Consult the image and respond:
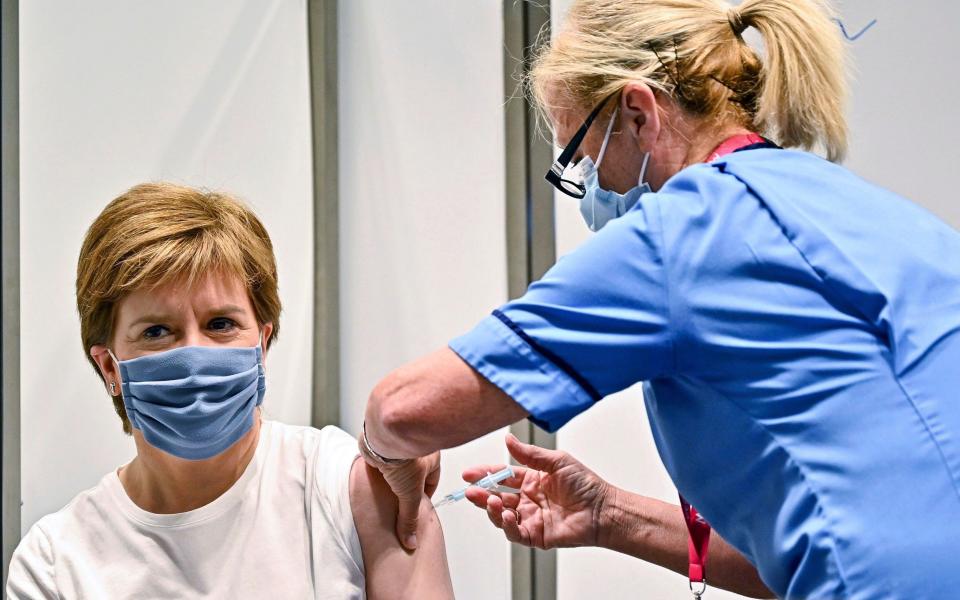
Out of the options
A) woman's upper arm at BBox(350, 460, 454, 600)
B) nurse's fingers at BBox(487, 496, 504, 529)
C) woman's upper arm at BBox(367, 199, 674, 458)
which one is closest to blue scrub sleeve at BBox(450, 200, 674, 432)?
woman's upper arm at BBox(367, 199, 674, 458)

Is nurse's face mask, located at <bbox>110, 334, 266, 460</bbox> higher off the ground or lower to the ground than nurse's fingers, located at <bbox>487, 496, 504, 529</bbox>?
higher

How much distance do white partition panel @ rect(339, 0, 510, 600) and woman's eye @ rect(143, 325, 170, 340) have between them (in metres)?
0.91

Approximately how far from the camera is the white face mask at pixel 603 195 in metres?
1.25

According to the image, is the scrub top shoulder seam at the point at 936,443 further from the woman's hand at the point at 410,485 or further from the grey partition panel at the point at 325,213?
the grey partition panel at the point at 325,213

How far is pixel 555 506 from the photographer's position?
1575 mm

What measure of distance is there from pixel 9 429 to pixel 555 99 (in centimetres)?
143

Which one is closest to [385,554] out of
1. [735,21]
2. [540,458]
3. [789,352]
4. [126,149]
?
[540,458]

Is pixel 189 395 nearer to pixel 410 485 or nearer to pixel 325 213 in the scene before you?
A: pixel 410 485

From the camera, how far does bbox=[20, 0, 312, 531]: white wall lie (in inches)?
83.9

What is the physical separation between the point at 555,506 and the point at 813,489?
666 millimetres

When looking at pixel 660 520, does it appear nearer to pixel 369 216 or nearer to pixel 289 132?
pixel 369 216

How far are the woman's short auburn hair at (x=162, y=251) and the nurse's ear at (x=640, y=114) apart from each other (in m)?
0.74

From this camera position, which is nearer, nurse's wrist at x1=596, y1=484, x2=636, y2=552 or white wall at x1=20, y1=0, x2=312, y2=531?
nurse's wrist at x1=596, y1=484, x2=636, y2=552

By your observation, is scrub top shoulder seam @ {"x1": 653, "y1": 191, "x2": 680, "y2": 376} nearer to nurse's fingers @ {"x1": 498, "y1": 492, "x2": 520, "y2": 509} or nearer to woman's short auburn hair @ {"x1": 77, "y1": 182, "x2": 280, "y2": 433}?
nurse's fingers @ {"x1": 498, "y1": 492, "x2": 520, "y2": 509}
